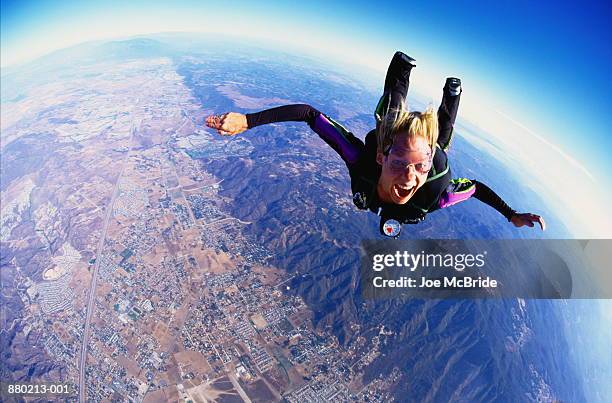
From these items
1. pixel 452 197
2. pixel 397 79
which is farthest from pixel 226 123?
pixel 452 197

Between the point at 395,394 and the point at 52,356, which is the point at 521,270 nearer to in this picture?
the point at 395,394

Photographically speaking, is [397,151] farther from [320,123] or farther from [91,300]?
[91,300]

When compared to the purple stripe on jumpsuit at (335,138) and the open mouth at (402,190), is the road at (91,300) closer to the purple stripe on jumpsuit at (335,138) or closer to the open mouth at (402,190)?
the purple stripe on jumpsuit at (335,138)

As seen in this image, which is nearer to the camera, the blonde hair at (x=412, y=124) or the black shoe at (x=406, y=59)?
the blonde hair at (x=412, y=124)

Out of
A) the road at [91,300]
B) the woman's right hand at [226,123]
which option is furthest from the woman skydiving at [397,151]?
the road at [91,300]

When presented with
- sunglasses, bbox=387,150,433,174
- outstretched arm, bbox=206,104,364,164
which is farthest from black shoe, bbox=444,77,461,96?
sunglasses, bbox=387,150,433,174

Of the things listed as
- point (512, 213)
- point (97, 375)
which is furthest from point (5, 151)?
point (512, 213)
